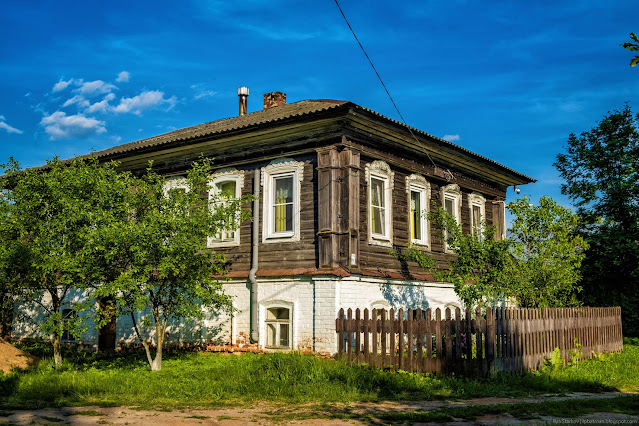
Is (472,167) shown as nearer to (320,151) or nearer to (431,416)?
(320,151)

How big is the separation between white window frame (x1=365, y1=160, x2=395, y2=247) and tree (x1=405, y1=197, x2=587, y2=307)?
0.79m

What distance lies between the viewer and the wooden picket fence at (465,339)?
1218 cm

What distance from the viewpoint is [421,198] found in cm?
1845

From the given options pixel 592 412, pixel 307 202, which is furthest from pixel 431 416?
pixel 307 202

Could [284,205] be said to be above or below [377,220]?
above

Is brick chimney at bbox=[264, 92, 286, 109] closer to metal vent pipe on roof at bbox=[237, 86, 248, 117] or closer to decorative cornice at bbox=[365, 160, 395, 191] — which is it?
metal vent pipe on roof at bbox=[237, 86, 248, 117]

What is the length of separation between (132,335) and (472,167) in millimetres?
12067

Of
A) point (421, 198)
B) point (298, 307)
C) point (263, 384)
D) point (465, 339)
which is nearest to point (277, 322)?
point (298, 307)

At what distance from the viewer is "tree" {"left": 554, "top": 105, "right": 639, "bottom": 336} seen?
23750 millimetres

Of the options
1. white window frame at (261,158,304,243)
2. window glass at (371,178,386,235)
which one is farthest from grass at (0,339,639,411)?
window glass at (371,178,386,235)

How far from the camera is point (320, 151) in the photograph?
15.4 m

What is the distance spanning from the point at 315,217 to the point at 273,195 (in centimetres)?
164

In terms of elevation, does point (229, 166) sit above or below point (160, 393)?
above

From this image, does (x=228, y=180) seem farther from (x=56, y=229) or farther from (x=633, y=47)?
(x=633, y=47)
